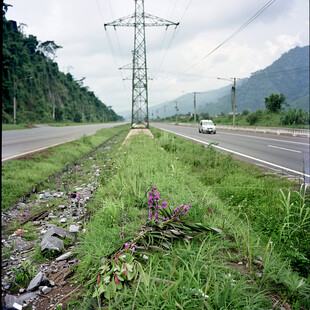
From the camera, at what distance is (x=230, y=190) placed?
15.1ft

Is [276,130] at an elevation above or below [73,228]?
above

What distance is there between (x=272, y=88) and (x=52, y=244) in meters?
152

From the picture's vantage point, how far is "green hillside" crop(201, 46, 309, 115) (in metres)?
127

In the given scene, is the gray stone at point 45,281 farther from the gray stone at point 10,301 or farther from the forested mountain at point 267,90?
the forested mountain at point 267,90

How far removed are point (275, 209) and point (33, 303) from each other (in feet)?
10.6

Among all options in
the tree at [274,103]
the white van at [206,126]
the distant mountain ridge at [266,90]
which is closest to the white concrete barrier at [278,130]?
the white van at [206,126]

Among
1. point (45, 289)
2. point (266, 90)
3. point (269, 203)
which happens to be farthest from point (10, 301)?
point (266, 90)

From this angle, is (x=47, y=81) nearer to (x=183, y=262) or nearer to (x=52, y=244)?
(x=52, y=244)

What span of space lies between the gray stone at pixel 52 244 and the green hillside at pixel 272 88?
123m

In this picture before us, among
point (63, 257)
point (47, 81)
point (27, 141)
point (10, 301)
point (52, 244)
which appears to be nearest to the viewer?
point (10, 301)

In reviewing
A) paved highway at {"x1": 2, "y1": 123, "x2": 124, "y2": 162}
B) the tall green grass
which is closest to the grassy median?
the tall green grass

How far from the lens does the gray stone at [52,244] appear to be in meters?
2.55

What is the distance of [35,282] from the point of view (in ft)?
6.51

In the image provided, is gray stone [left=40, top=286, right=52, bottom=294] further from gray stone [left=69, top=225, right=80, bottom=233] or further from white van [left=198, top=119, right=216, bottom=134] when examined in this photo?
white van [left=198, top=119, right=216, bottom=134]
